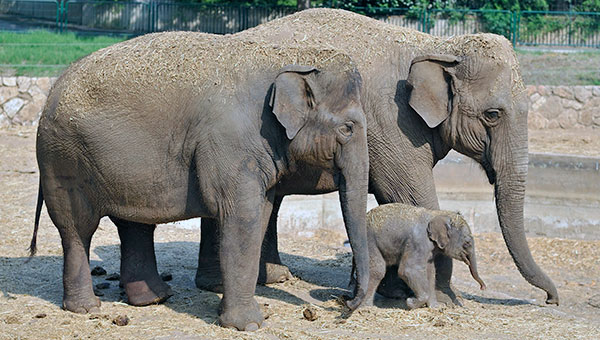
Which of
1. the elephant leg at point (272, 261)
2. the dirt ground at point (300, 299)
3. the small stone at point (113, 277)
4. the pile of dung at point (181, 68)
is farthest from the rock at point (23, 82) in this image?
the pile of dung at point (181, 68)

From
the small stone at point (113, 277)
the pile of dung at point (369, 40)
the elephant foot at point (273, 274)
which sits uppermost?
the pile of dung at point (369, 40)

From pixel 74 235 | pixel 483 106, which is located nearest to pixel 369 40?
pixel 483 106

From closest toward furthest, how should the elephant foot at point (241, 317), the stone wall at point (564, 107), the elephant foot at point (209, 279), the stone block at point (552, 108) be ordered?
the elephant foot at point (241, 317) → the elephant foot at point (209, 279) → the stone wall at point (564, 107) → the stone block at point (552, 108)

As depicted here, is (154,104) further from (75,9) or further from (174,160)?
(75,9)

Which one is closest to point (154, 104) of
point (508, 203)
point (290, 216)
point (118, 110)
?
point (118, 110)

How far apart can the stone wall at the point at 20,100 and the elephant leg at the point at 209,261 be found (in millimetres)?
→ 10002

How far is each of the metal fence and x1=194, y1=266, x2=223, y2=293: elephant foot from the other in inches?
728

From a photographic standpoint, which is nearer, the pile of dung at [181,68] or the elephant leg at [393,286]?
the pile of dung at [181,68]

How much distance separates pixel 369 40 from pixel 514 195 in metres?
Result: 1.76

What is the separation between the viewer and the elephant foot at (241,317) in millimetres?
6504

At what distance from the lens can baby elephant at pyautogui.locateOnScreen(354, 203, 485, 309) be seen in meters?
7.10

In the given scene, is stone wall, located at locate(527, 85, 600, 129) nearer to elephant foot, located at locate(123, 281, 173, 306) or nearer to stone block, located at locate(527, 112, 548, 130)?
stone block, located at locate(527, 112, 548, 130)

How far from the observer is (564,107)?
18641 mm

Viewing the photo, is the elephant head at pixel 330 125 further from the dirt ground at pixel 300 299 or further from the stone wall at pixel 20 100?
the stone wall at pixel 20 100
